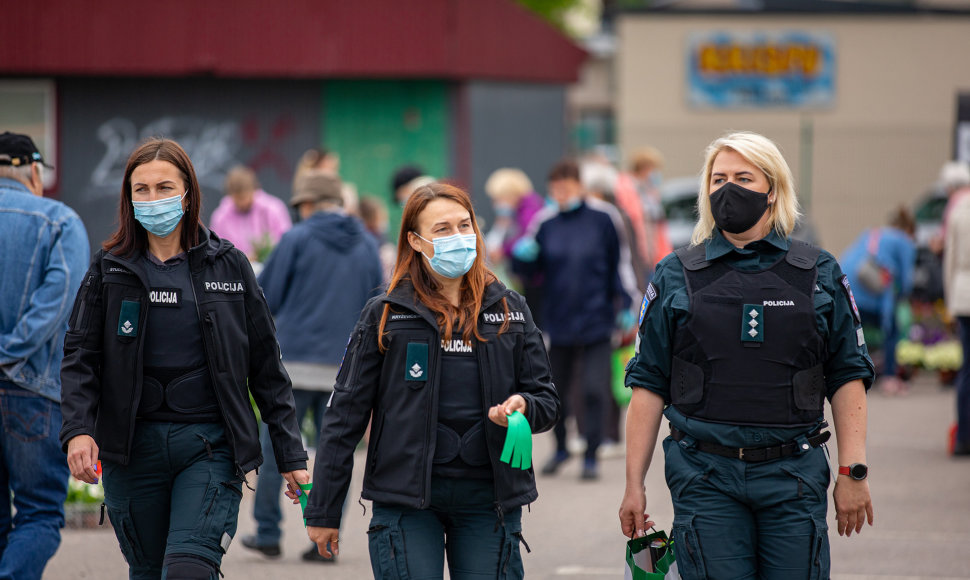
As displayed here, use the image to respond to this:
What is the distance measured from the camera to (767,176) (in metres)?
4.42

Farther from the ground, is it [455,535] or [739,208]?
[739,208]

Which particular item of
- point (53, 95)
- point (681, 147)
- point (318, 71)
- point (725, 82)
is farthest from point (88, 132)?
point (725, 82)

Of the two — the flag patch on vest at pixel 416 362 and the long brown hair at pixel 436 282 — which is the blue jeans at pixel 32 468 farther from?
the flag patch on vest at pixel 416 362

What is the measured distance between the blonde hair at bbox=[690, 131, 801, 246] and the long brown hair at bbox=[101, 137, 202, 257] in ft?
5.87

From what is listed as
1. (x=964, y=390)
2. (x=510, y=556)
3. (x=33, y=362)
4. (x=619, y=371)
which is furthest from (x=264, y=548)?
(x=964, y=390)

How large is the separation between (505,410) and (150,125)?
14136 mm

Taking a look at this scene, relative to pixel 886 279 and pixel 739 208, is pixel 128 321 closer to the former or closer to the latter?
pixel 739 208

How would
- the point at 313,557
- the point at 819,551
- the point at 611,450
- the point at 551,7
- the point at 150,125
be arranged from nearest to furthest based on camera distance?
the point at 819,551 < the point at 313,557 < the point at 611,450 < the point at 150,125 < the point at 551,7

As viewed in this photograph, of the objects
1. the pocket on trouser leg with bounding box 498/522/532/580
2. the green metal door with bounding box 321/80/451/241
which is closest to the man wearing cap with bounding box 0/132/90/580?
the pocket on trouser leg with bounding box 498/522/532/580

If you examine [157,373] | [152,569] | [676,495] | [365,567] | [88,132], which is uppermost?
[88,132]

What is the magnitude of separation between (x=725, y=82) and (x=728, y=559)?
897 inches

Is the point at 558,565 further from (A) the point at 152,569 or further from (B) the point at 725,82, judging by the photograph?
(B) the point at 725,82

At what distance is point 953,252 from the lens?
10.7m

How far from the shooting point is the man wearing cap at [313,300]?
288 inches
